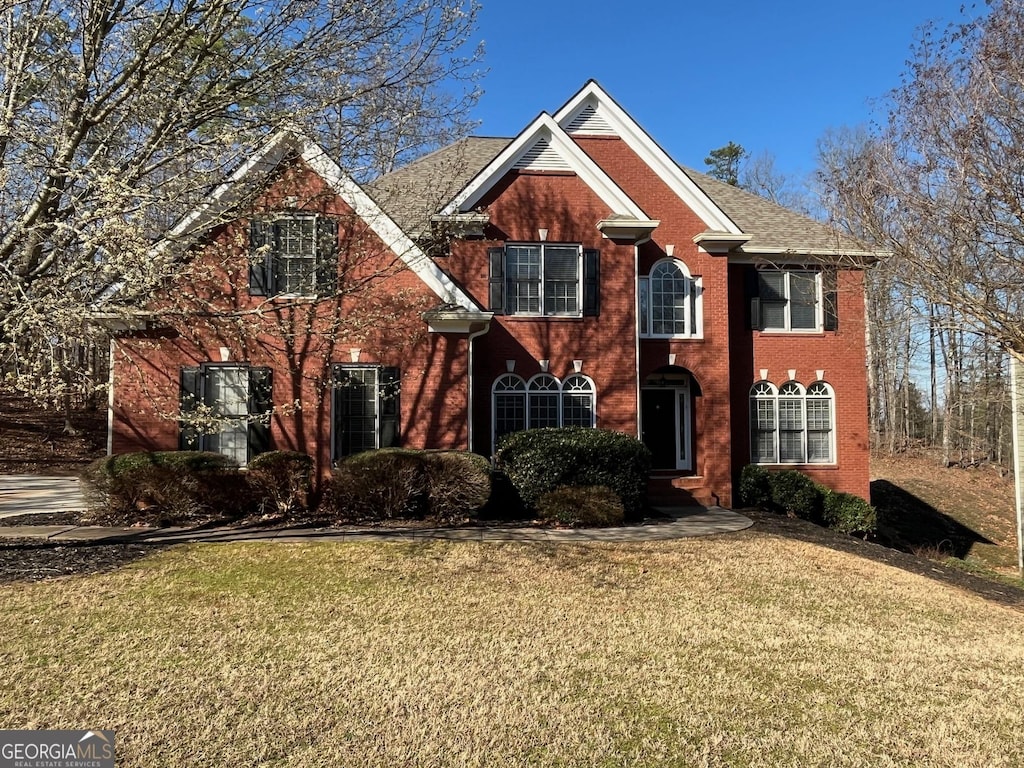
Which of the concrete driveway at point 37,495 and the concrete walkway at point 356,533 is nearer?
the concrete walkway at point 356,533

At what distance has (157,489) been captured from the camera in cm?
1086

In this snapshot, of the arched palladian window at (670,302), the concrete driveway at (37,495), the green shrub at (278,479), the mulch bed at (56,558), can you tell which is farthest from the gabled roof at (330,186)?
the concrete driveway at (37,495)

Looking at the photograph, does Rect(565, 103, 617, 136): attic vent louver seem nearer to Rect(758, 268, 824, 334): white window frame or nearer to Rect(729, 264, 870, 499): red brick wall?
Rect(729, 264, 870, 499): red brick wall

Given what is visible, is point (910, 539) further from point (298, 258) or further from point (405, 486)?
point (298, 258)

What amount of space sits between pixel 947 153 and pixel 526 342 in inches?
339

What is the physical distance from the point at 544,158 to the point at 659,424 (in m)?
6.70

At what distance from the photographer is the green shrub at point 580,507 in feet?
38.4

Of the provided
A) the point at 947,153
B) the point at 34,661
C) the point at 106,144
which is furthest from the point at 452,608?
the point at 947,153

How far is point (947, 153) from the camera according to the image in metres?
12.9

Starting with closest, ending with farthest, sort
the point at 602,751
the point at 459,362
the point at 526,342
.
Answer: the point at 602,751 < the point at 459,362 < the point at 526,342

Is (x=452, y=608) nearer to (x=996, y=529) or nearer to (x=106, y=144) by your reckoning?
(x=106, y=144)

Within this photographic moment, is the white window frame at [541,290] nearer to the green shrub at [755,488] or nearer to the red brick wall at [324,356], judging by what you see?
the red brick wall at [324,356]

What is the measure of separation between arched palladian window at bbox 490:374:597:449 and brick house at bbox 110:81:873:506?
0.14 ft

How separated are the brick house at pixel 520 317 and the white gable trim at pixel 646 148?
5cm
